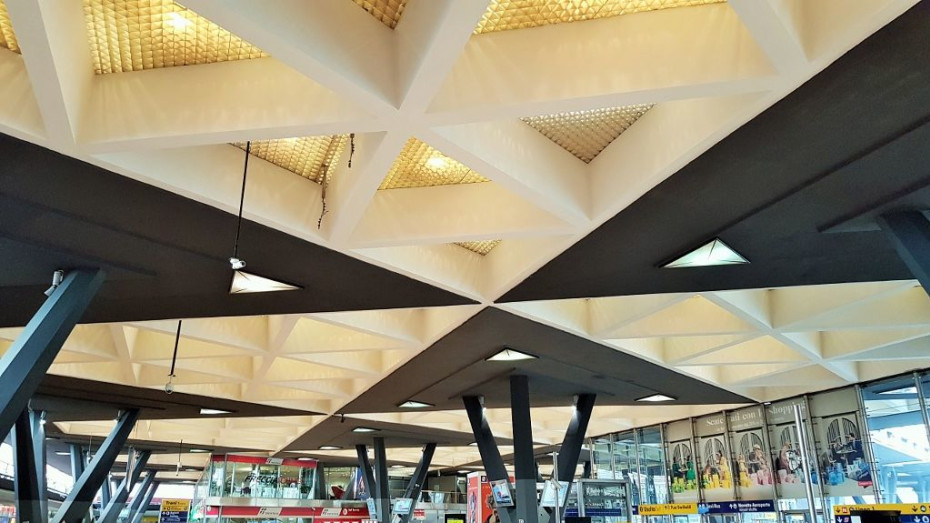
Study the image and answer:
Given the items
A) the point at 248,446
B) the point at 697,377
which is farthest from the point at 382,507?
the point at 697,377

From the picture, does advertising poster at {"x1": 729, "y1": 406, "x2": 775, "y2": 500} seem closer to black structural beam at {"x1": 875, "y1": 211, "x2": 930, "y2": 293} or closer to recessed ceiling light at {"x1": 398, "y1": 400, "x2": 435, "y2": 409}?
recessed ceiling light at {"x1": 398, "y1": 400, "x2": 435, "y2": 409}

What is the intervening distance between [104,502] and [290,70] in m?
33.9

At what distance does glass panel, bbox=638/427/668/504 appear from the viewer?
973 inches

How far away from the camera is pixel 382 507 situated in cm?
2808

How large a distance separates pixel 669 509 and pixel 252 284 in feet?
57.8

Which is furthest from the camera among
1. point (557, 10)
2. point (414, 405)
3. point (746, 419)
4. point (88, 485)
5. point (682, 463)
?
point (682, 463)

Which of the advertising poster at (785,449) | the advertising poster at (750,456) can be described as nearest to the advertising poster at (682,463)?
the advertising poster at (750,456)

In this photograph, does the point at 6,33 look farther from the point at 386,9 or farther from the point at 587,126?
the point at 587,126

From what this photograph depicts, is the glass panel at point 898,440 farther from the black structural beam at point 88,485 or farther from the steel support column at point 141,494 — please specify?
the steel support column at point 141,494

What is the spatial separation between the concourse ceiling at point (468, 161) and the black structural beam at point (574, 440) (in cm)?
544

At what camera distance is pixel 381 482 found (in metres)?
27.6

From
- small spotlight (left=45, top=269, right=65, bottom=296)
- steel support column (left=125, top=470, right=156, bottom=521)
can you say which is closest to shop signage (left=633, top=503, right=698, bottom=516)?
small spotlight (left=45, top=269, right=65, bottom=296)

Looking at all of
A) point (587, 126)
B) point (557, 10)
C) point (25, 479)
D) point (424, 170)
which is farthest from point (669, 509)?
point (557, 10)

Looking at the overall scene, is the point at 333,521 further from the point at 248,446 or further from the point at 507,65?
the point at 507,65
